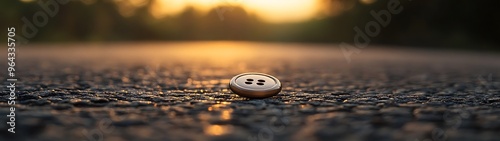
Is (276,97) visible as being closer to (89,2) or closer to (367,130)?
(367,130)

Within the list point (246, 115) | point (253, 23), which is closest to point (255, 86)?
point (246, 115)

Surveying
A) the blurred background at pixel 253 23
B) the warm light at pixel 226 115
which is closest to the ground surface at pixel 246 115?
the warm light at pixel 226 115

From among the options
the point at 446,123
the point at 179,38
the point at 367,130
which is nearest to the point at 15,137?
the point at 367,130

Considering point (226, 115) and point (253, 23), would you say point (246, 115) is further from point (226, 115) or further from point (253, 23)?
point (253, 23)

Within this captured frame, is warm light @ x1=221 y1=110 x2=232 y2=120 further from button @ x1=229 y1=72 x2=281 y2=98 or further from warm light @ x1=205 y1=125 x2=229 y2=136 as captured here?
button @ x1=229 y1=72 x2=281 y2=98

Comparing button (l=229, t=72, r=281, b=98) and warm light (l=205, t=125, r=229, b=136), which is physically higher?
button (l=229, t=72, r=281, b=98)

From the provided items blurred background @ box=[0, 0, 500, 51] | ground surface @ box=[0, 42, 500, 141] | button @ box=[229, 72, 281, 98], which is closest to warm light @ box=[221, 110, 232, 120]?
ground surface @ box=[0, 42, 500, 141]
